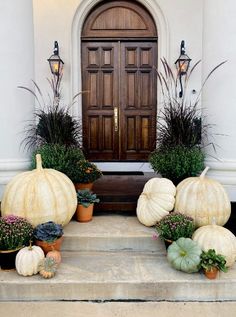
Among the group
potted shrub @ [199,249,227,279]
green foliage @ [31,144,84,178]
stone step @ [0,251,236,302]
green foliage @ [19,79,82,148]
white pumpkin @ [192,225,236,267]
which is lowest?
stone step @ [0,251,236,302]

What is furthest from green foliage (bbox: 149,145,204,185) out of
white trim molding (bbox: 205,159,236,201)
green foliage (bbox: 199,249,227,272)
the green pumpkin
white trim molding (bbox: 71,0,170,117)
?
white trim molding (bbox: 71,0,170,117)

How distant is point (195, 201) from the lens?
2.61 metres

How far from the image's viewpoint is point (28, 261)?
211 cm

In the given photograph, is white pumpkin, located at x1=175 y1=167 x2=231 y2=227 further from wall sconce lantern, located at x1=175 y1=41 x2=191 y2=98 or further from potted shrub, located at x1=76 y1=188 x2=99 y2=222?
wall sconce lantern, located at x1=175 y1=41 x2=191 y2=98

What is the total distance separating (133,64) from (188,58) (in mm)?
903

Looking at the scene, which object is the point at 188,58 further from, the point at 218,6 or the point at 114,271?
the point at 114,271

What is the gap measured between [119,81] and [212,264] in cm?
354

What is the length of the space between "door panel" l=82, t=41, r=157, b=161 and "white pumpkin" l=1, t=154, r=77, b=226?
7.93ft

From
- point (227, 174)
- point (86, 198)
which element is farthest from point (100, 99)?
point (227, 174)

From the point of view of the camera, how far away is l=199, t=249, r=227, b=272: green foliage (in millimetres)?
2053

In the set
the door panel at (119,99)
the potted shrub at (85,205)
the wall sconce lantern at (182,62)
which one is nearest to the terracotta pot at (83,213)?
the potted shrub at (85,205)

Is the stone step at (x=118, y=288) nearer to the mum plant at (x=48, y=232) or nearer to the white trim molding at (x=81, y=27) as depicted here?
the mum plant at (x=48, y=232)

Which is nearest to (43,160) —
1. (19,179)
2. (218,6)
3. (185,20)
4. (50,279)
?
(19,179)

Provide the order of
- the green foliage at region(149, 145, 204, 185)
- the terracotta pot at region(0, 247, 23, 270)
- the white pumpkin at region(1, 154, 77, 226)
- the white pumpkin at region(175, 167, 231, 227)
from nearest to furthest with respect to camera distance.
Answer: the terracotta pot at region(0, 247, 23, 270), the white pumpkin at region(1, 154, 77, 226), the white pumpkin at region(175, 167, 231, 227), the green foliage at region(149, 145, 204, 185)
